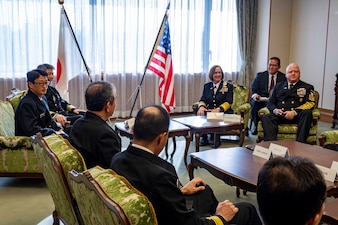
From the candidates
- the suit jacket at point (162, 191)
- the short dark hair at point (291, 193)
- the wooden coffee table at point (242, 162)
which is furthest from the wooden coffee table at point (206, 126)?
the short dark hair at point (291, 193)

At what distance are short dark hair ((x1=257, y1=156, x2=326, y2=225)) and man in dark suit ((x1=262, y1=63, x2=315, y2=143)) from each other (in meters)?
3.47

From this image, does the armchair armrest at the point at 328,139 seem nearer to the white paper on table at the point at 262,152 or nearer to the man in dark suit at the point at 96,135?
the white paper on table at the point at 262,152

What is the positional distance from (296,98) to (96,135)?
3149 mm

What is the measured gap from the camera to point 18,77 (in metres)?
5.94

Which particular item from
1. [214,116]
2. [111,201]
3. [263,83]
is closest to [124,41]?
[263,83]

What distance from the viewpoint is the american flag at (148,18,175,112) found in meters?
5.27

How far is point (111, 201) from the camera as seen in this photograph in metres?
1.30

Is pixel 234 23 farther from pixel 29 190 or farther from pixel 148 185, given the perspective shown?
pixel 148 185

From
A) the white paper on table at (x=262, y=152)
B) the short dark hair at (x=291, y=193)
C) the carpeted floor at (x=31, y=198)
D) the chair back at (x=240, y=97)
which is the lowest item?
the carpeted floor at (x=31, y=198)

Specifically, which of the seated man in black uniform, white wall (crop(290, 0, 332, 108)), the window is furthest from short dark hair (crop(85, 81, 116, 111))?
white wall (crop(290, 0, 332, 108))

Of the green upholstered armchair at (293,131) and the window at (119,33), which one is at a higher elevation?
the window at (119,33)

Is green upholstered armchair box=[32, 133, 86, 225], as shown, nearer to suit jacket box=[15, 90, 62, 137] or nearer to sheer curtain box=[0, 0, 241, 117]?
suit jacket box=[15, 90, 62, 137]

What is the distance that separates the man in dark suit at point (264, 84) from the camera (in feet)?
18.6

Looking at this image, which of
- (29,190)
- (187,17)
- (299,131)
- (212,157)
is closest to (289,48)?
(187,17)
